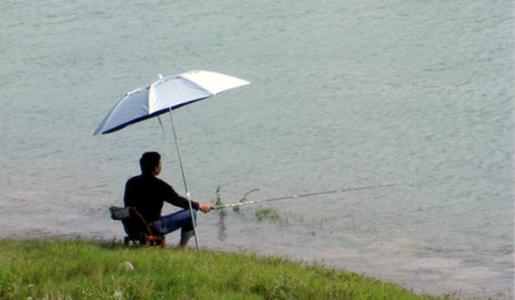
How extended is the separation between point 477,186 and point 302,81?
661 cm

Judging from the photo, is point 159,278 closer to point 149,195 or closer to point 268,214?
point 149,195

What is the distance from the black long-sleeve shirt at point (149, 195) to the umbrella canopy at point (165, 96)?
1.71 feet

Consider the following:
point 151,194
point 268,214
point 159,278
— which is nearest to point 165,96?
point 151,194

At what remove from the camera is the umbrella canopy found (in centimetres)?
929

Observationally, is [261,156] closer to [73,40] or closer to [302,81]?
[302,81]

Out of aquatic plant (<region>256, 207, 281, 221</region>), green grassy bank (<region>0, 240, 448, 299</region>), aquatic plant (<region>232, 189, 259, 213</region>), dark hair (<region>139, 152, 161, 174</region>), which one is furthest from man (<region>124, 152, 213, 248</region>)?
aquatic plant (<region>232, 189, 259, 213</region>)

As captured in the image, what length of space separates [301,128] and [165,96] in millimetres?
8408

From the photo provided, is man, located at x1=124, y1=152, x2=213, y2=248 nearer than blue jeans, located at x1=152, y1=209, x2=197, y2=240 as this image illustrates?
Yes

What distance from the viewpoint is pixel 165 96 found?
9.40m

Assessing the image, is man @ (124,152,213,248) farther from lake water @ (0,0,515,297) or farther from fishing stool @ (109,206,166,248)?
lake water @ (0,0,515,297)

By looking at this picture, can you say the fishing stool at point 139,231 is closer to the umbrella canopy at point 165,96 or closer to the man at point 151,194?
the man at point 151,194

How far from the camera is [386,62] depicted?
21.3m

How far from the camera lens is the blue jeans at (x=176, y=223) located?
32.0ft

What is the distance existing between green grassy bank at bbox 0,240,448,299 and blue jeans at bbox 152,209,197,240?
0.90 metres
